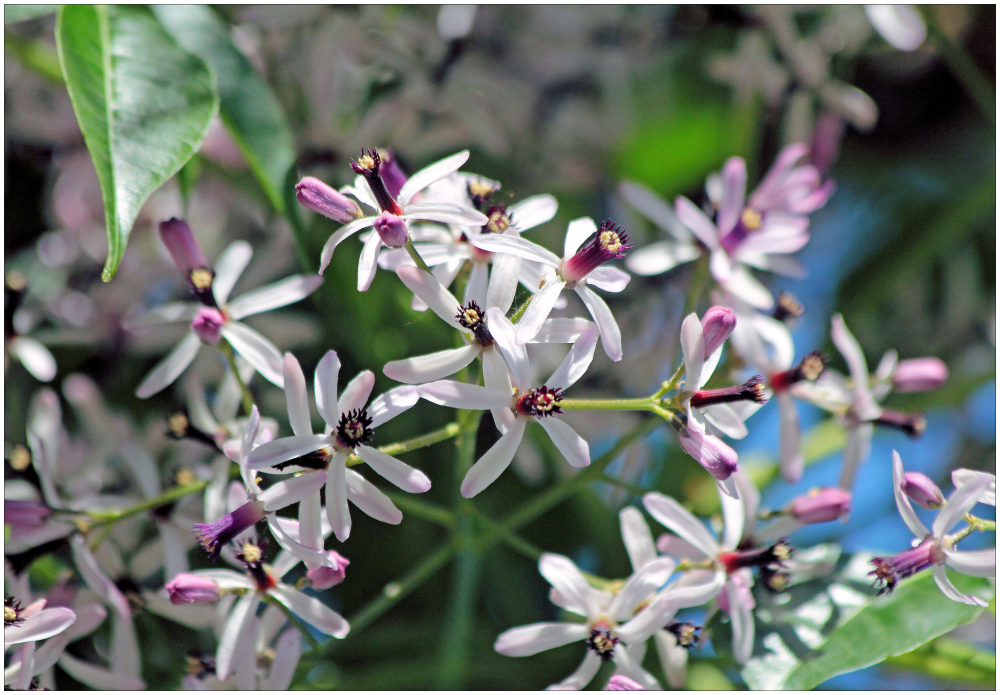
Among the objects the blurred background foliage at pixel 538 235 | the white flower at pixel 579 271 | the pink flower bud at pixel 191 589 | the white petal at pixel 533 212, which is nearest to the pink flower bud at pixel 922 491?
the blurred background foliage at pixel 538 235

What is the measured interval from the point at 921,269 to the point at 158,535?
1207 mm

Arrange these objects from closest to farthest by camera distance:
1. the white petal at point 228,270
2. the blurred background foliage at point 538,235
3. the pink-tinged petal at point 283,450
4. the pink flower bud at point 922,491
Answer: the pink-tinged petal at point 283,450, the pink flower bud at point 922,491, the white petal at point 228,270, the blurred background foliage at point 538,235

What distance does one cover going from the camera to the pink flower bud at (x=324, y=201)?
25.3 inches

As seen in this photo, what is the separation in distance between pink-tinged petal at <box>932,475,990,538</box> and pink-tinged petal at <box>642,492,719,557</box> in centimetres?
20

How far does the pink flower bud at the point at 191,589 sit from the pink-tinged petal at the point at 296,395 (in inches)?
6.4

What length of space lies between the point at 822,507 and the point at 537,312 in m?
0.36

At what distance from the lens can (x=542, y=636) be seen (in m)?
0.73

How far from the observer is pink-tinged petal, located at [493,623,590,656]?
2.38 feet

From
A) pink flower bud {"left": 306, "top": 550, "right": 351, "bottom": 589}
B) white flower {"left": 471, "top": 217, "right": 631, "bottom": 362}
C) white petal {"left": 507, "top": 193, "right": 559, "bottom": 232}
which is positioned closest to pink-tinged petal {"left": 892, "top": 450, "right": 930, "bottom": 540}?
white flower {"left": 471, "top": 217, "right": 631, "bottom": 362}

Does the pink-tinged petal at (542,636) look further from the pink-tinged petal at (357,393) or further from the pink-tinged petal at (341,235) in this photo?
the pink-tinged petal at (341,235)

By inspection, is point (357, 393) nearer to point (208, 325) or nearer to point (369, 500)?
point (369, 500)

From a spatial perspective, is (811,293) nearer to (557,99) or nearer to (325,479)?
(557,99)

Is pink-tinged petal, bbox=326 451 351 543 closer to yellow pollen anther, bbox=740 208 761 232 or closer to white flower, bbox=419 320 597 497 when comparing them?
white flower, bbox=419 320 597 497

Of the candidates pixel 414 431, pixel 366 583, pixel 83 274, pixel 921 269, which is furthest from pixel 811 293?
pixel 83 274
